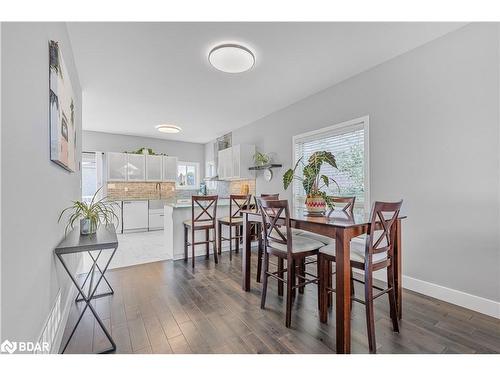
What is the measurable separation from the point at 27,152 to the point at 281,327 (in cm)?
198

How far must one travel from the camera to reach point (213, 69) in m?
2.96

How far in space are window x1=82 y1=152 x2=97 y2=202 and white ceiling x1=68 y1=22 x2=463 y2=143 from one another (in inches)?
85.9

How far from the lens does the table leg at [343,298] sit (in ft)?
5.04

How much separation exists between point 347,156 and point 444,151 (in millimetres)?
1145

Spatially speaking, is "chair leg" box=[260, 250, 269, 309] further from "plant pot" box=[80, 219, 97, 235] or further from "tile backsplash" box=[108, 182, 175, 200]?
"tile backsplash" box=[108, 182, 175, 200]

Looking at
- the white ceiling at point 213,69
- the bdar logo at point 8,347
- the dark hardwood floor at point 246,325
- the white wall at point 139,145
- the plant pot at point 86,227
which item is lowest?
the dark hardwood floor at point 246,325

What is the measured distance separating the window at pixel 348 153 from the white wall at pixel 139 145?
16.1 ft

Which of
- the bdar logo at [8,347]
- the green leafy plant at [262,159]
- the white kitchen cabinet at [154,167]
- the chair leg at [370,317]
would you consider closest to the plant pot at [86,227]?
the bdar logo at [8,347]

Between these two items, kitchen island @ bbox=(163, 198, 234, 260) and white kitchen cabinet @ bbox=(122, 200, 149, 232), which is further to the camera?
white kitchen cabinet @ bbox=(122, 200, 149, 232)

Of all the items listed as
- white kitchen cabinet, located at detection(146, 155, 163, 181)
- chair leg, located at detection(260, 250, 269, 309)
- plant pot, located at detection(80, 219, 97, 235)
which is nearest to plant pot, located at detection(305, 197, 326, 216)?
chair leg, located at detection(260, 250, 269, 309)

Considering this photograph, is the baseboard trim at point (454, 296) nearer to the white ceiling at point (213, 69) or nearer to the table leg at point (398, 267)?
the table leg at point (398, 267)

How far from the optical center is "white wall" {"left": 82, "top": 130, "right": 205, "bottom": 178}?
6156 millimetres

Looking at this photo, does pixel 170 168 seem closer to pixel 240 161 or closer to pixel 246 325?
pixel 240 161

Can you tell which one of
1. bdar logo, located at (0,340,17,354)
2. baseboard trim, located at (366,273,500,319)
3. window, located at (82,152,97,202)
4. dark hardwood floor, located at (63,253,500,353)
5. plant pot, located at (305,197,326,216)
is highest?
window, located at (82,152,97,202)
